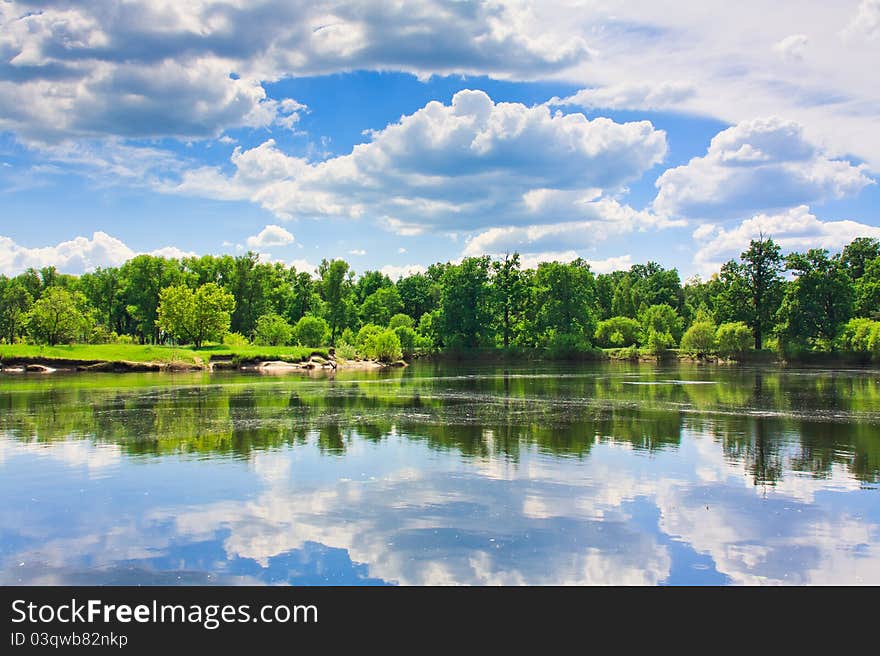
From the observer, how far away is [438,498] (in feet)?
51.6

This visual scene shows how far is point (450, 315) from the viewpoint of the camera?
426ft

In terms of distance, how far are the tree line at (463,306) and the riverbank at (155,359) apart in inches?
362

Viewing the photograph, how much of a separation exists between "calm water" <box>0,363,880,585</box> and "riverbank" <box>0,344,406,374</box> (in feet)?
148

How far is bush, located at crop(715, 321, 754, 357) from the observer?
103188mm

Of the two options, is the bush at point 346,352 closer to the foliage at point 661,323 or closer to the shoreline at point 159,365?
the shoreline at point 159,365

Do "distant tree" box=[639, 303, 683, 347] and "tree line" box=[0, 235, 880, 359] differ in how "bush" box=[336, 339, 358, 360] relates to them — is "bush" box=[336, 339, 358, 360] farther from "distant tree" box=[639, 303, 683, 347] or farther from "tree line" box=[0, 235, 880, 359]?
"distant tree" box=[639, 303, 683, 347]

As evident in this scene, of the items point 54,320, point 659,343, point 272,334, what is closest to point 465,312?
point 659,343

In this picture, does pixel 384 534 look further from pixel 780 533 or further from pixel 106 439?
pixel 106 439

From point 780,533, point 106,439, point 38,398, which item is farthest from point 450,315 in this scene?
point 780,533

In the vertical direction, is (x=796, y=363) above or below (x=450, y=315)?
below

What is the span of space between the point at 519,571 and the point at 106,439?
18901 millimetres
